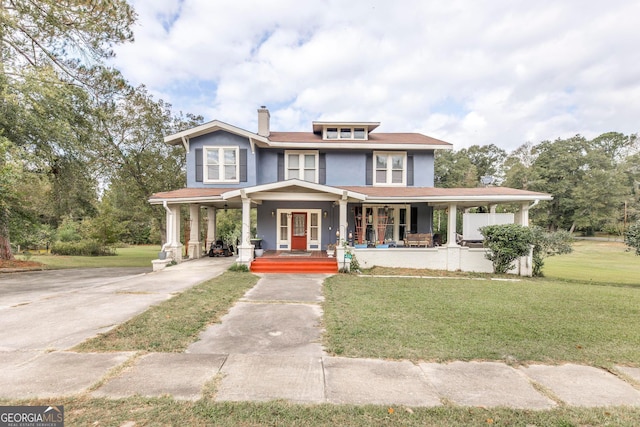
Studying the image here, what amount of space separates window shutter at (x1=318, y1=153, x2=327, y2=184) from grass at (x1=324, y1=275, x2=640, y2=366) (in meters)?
6.48

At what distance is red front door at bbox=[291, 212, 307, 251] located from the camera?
45.1 ft

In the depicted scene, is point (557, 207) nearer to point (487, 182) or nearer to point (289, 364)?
point (487, 182)

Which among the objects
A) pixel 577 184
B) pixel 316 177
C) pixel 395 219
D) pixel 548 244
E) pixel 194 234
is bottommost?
pixel 548 244

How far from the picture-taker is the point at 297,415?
2.51m

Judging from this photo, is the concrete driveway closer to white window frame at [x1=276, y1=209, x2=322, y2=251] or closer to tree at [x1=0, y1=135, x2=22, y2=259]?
tree at [x1=0, y1=135, x2=22, y2=259]

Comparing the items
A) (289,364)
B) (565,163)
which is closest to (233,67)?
(289,364)

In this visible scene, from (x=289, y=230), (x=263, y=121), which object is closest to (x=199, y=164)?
(x=263, y=121)

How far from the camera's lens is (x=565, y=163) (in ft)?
134

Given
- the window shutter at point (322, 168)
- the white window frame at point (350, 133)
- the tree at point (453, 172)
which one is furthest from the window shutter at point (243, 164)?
the tree at point (453, 172)

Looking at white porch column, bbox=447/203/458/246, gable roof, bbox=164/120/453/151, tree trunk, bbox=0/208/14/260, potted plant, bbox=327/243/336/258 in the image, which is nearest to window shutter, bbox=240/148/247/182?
gable roof, bbox=164/120/453/151

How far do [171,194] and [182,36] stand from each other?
7.08 m

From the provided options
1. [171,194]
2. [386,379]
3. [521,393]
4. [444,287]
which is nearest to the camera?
[521,393]

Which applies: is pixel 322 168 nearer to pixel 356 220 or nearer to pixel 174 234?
pixel 356 220
